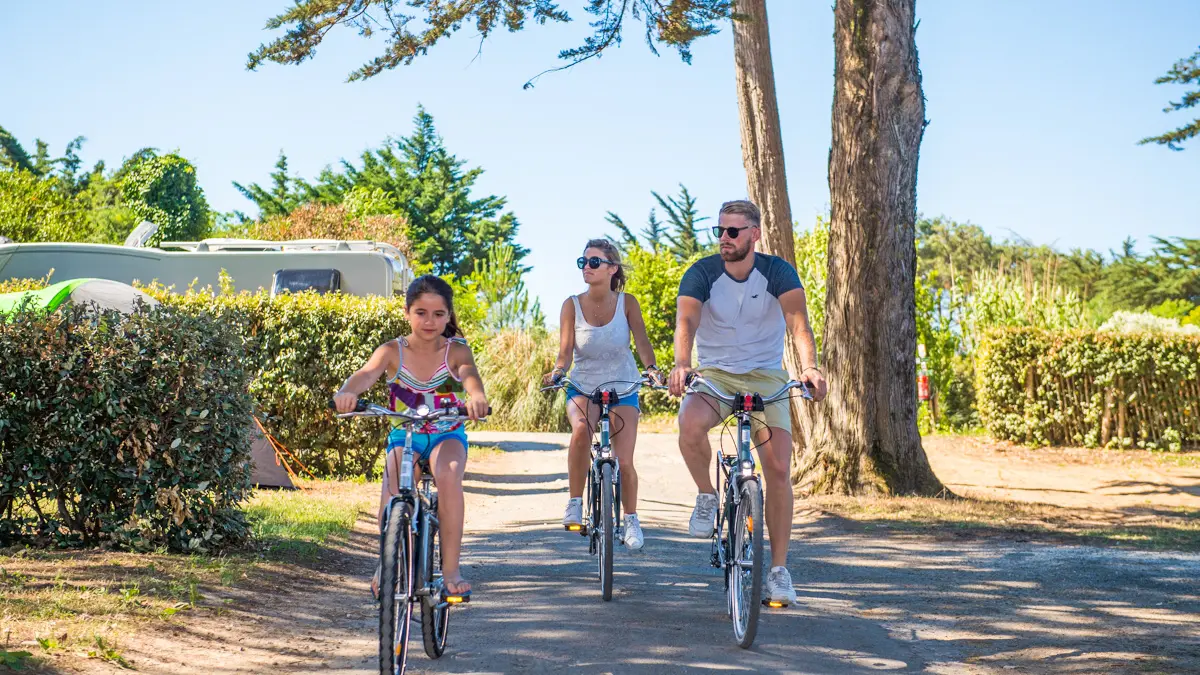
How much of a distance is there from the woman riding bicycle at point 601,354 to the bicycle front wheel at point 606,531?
448 millimetres

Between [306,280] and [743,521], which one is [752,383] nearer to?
[743,521]

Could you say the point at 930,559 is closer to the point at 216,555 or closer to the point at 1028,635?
the point at 1028,635

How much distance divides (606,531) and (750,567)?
4.07ft

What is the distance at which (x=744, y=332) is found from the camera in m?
5.98

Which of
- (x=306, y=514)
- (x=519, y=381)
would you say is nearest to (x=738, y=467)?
(x=306, y=514)

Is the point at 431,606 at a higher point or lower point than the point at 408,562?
lower

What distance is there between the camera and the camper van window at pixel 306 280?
17141 millimetres

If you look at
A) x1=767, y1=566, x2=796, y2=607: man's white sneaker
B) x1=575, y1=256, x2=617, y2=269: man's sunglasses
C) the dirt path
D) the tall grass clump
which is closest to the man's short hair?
x1=575, y1=256, x2=617, y2=269: man's sunglasses

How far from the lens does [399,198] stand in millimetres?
58375

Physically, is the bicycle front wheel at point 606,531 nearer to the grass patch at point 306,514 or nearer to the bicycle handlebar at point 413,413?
the bicycle handlebar at point 413,413

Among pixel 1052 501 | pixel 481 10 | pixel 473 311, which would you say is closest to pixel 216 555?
pixel 481 10

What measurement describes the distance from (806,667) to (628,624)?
3.33 ft

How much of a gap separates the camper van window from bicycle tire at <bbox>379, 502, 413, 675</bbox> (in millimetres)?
13170

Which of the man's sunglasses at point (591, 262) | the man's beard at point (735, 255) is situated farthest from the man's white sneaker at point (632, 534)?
the man's beard at point (735, 255)
